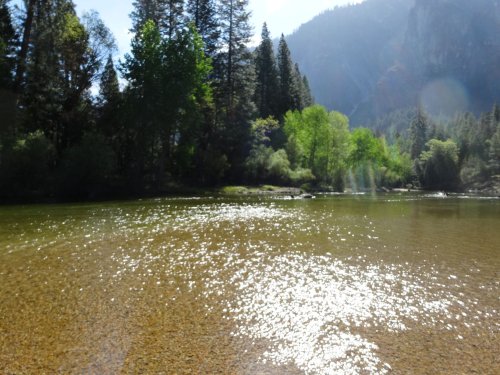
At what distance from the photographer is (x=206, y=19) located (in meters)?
57.5

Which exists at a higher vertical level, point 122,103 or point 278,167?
point 122,103

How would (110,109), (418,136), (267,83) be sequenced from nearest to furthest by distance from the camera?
Result: (110,109), (267,83), (418,136)

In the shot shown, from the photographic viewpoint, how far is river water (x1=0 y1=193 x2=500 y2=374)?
5859 mm

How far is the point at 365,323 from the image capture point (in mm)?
7301

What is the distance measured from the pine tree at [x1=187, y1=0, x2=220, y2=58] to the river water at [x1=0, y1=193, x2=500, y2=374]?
162 ft

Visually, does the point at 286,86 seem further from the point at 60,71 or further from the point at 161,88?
the point at 60,71

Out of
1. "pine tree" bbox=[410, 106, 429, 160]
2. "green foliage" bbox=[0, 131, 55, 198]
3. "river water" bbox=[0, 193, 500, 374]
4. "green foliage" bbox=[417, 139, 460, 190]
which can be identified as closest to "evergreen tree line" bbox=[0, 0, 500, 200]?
"green foliage" bbox=[0, 131, 55, 198]

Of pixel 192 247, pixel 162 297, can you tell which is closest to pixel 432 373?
pixel 162 297

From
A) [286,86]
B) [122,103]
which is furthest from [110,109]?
[286,86]

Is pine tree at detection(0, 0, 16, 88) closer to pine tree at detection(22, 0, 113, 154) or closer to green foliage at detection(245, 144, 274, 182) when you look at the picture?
pine tree at detection(22, 0, 113, 154)

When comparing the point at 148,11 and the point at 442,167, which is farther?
the point at 442,167

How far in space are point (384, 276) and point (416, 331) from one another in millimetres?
3584

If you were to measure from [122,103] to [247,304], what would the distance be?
44.8 m

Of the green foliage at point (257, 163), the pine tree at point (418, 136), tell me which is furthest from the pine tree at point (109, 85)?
the pine tree at point (418, 136)
